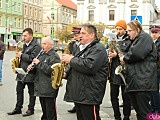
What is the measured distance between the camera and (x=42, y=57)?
289 inches

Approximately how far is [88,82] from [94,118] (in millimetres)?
577

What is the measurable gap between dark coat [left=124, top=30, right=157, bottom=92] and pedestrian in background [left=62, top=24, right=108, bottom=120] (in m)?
0.65

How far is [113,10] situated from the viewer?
3135 inches

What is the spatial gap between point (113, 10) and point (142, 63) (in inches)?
2949

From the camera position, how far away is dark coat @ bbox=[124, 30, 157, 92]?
578 cm

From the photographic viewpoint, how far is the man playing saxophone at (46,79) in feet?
23.1

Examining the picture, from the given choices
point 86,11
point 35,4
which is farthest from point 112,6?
point 35,4

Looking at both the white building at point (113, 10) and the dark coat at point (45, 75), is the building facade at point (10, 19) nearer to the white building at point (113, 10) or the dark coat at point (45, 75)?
the white building at point (113, 10)

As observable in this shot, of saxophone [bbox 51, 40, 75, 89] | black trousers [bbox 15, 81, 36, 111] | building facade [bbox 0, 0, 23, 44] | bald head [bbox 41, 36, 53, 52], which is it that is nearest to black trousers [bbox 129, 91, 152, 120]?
saxophone [bbox 51, 40, 75, 89]

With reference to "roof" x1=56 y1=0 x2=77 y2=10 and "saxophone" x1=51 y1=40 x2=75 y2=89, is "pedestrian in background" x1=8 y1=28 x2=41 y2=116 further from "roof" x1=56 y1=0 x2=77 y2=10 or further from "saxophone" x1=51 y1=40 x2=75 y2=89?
"roof" x1=56 y1=0 x2=77 y2=10

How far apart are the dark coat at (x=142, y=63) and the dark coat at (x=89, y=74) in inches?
26.4

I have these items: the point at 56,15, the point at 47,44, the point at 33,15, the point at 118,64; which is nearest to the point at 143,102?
the point at 118,64

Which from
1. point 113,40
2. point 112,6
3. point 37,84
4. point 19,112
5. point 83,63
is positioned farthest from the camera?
point 112,6

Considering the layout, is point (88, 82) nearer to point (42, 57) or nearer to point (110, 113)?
point (42, 57)
